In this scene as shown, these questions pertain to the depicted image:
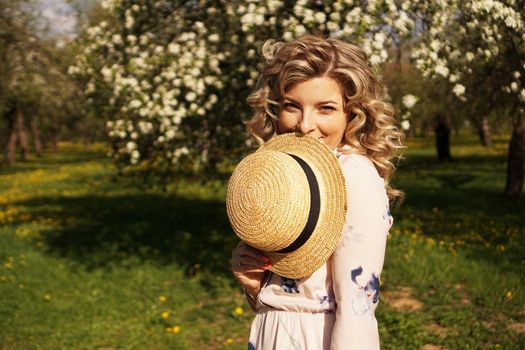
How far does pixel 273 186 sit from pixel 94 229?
1109cm

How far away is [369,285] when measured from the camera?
2088 mm

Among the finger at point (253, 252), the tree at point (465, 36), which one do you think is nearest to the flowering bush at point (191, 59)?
the tree at point (465, 36)

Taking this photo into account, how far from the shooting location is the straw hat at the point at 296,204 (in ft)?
6.92

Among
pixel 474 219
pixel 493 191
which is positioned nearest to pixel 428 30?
pixel 474 219

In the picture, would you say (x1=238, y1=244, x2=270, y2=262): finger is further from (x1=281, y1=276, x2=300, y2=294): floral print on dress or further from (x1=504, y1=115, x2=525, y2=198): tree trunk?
(x1=504, y1=115, x2=525, y2=198): tree trunk

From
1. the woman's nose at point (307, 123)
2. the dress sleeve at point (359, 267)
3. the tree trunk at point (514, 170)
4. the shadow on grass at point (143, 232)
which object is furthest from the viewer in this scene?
the tree trunk at point (514, 170)

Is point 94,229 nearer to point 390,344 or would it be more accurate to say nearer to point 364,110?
point 390,344

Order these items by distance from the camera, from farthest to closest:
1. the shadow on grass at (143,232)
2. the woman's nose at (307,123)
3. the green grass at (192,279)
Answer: the shadow on grass at (143,232), the green grass at (192,279), the woman's nose at (307,123)

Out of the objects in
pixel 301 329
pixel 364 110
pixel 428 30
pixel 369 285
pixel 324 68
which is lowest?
pixel 301 329

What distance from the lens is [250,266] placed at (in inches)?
95.7

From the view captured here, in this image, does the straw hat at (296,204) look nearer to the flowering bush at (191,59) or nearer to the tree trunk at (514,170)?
the flowering bush at (191,59)

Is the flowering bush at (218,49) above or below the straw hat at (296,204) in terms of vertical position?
above

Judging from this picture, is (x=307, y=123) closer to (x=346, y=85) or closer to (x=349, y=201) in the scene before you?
(x=346, y=85)

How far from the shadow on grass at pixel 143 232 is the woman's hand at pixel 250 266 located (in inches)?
258
